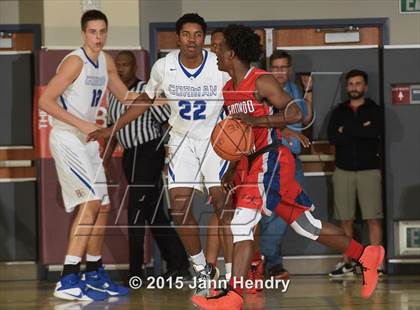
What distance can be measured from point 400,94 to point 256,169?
289 cm

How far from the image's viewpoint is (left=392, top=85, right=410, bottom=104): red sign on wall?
27.4 feet

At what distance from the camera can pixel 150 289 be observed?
7.60 m

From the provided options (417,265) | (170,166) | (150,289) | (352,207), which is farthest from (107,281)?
(417,265)

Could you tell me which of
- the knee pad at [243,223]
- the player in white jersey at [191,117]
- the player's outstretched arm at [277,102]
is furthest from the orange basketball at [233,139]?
the player in white jersey at [191,117]

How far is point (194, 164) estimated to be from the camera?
6707 millimetres

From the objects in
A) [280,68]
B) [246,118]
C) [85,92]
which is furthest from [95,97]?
[246,118]

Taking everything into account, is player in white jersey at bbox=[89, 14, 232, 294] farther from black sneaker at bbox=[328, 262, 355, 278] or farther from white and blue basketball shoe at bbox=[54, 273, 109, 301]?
black sneaker at bbox=[328, 262, 355, 278]

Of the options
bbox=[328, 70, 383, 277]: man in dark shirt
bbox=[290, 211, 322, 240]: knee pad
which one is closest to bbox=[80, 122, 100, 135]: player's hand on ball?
bbox=[290, 211, 322, 240]: knee pad

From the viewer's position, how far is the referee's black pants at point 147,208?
7875mm

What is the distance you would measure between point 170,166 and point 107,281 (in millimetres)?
1146

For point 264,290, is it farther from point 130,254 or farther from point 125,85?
point 125,85

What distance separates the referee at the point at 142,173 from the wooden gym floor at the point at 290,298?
502 mm

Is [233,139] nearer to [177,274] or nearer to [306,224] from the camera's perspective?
[306,224]

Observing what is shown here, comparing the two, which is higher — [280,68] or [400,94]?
[280,68]
